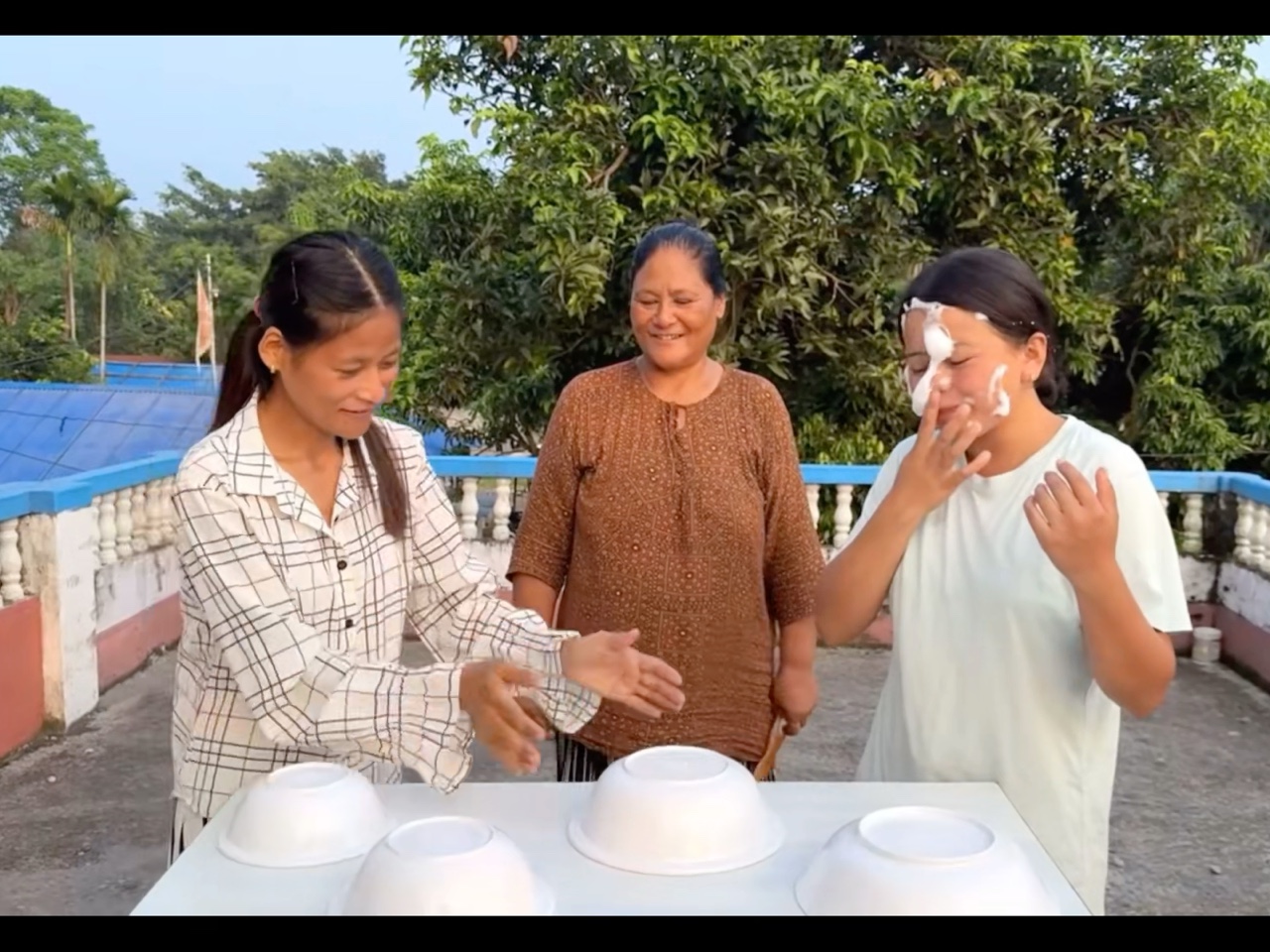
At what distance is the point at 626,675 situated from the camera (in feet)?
4.62

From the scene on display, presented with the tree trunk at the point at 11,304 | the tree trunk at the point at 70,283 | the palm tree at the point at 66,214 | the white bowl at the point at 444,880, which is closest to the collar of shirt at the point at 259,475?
the white bowl at the point at 444,880

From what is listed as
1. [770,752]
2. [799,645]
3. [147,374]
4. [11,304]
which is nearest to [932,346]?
[799,645]

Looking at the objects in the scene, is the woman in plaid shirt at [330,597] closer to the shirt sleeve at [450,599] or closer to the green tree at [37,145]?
the shirt sleeve at [450,599]

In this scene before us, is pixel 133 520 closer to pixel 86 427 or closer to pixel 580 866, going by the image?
pixel 580 866

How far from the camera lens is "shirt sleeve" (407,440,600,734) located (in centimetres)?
159

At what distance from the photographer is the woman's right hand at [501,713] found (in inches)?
50.1

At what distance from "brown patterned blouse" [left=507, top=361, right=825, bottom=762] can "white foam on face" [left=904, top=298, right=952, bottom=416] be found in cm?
54

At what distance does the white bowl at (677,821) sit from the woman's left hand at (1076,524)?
0.45 meters

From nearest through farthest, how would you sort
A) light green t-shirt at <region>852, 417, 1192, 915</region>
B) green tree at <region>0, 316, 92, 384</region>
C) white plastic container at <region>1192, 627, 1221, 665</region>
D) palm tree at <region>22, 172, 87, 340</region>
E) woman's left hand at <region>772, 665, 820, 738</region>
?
light green t-shirt at <region>852, 417, 1192, 915</region> → woman's left hand at <region>772, 665, 820, 738</region> → white plastic container at <region>1192, 627, 1221, 665</region> → green tree at <region>0, 316, 92, 384</region> → palm tree at <region>22, 172, 87, 340</region>

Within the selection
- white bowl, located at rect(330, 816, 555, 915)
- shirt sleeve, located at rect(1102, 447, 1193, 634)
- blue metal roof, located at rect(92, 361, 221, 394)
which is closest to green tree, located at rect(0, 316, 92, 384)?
blue metal roof, located at rect(92, 361, 221, 394)

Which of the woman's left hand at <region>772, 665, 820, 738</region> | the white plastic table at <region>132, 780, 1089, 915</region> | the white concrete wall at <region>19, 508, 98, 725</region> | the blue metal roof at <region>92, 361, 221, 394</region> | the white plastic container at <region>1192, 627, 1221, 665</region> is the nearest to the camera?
the white plastic table at <region>132, 780, 1089, 915</region>

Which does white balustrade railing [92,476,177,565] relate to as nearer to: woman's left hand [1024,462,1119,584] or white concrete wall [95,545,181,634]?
white concrete wall [95,545,181,634]

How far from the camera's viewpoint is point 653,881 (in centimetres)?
113

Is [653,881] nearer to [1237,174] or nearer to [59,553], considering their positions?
[59,553]
